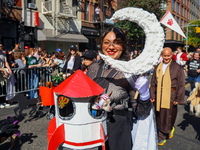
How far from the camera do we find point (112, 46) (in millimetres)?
1889

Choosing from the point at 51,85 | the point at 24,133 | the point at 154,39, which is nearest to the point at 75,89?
the point at 154,39

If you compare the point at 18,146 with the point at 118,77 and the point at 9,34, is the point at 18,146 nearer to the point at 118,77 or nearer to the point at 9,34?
the point at 118,77

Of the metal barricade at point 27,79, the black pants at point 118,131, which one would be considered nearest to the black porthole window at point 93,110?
the black pants at point 118,131

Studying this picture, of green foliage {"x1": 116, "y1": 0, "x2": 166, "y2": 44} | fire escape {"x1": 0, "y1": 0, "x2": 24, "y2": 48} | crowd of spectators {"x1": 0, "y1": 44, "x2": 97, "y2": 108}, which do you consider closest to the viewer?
crowd of spectators {"x1": 0, "y1": 44, "x2": 97, "y2": 108}

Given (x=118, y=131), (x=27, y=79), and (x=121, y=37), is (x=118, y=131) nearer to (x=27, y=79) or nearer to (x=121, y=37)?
(x=121, y=37)

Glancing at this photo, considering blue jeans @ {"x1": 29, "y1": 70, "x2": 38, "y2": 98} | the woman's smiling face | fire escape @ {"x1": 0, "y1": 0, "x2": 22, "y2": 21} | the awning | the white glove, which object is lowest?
blue jeans @ {"x1": 29, "y1": 70, "x2": 38, "y2": 98}

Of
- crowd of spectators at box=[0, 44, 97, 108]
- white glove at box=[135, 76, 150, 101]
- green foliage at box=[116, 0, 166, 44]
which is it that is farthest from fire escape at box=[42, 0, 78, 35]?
white glove at box=[135, 76, 150, 101]

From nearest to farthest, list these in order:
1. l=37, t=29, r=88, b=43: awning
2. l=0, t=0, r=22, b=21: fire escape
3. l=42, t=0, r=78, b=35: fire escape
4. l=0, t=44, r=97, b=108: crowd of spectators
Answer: l=0, t=44, r=97, b=108: crowd of spectators
l=0, t=0, r=22, b=21: fire escape
l=37, t=29, r=88, b=43: awning
l=42, t=0, r=78, b=35: fire escape

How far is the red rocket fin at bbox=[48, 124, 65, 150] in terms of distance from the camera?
142 cm

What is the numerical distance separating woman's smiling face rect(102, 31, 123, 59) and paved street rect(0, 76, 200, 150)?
2.74 meters

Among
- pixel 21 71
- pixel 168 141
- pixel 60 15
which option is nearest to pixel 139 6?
pixel 60 15

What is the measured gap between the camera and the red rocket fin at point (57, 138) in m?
1.42

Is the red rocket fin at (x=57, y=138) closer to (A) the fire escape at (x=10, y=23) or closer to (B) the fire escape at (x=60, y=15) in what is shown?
(A) the fire escape at (x=10, y=23)

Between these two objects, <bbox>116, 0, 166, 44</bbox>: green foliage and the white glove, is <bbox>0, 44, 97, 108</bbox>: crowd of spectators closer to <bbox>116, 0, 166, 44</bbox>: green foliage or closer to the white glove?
the white glove
